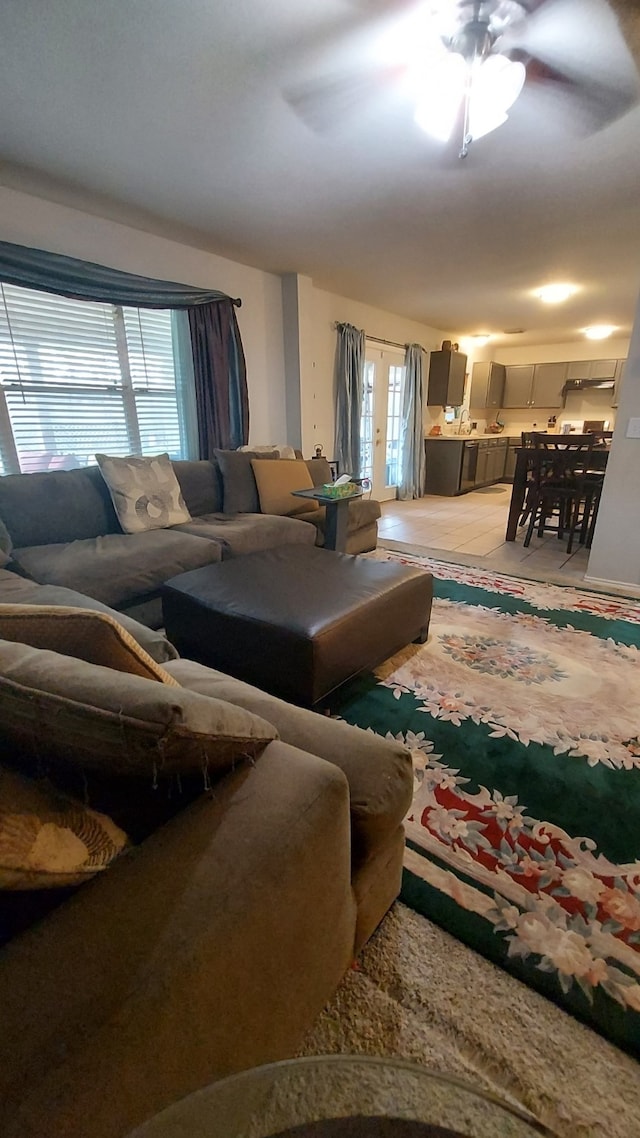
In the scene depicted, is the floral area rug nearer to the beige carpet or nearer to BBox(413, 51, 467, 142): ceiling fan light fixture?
the beige carpet

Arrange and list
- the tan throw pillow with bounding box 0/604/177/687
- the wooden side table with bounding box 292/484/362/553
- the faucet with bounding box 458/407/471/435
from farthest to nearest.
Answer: the faucet with bounding box 458/407/471/435 → the wooden side table with bounding box 292/484/362/553 → the tan throw pillow with bounding box 0/604/177/687

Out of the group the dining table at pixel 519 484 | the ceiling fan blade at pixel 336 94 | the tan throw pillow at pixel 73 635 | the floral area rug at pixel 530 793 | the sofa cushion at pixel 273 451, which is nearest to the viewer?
the tan throw pillow at pixel 73 635

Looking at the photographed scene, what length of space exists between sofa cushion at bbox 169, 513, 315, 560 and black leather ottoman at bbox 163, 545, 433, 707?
510 mm

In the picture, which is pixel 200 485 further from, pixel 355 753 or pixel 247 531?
pixel 355 753

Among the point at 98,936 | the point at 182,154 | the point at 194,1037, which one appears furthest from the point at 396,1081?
the point at 182,154

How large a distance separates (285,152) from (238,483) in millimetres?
1875

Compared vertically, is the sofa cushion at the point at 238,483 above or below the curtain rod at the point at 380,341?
below

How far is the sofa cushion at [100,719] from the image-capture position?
540 mm

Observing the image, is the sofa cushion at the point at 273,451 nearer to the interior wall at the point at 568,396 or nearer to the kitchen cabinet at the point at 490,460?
the kitchen cabinet at the point at 490,460

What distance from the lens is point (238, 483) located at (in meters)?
3.44

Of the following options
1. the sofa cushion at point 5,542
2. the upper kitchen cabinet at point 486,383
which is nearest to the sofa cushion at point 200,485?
the sofa cushion at point 5,542

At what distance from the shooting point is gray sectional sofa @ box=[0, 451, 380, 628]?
7.26 ft

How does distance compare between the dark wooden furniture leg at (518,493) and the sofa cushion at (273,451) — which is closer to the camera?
the sofa cushion at (273,451)

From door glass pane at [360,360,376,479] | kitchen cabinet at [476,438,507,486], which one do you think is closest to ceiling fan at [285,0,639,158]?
door glass pane at [360,360,376,479]
